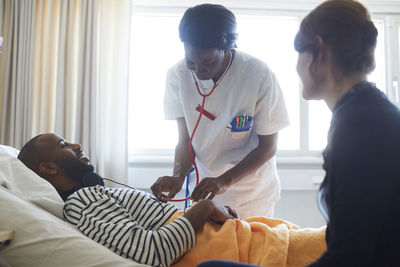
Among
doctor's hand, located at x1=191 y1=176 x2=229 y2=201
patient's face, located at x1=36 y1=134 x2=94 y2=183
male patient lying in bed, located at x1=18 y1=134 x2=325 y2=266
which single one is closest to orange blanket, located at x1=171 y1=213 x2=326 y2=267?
male patient lying in bed, located at x1=18 y1=134 x2=325 y2=266

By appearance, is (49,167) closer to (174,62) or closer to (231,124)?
(231,124)

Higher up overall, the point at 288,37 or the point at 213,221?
the point at 288,37

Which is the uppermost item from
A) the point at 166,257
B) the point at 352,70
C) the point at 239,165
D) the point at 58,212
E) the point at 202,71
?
the point at 202,71

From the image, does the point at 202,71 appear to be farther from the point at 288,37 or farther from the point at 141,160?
the point at 288,37

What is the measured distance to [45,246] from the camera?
1.19 metres

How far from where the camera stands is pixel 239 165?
65.0 inches

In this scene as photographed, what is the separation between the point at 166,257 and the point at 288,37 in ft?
8.14

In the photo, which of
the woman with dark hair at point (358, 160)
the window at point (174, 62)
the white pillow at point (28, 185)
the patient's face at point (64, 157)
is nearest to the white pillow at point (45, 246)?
the white pillow at point (28, 185)

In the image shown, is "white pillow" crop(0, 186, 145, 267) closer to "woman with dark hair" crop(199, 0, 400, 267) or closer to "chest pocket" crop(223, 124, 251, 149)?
"woman with dark hair" crop(199, 0, 400, 267)

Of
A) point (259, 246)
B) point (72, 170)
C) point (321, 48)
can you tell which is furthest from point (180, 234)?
point (321, 48)

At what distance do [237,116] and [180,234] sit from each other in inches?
24.7

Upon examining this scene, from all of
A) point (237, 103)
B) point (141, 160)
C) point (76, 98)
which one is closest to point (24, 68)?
point (76, 98)

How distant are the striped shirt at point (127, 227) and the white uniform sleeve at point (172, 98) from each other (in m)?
0.58

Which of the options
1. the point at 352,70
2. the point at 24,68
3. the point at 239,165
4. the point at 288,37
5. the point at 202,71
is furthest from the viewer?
the point at 288,37
